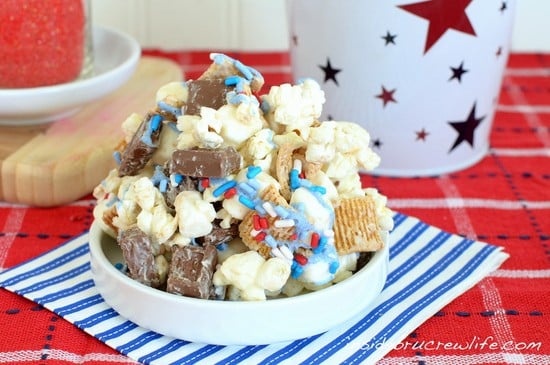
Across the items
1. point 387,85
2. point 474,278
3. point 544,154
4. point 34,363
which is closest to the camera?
point 34,363

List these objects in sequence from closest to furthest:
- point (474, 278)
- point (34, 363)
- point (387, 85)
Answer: point (34, 363)
point (474, 278)
point (387, 85)

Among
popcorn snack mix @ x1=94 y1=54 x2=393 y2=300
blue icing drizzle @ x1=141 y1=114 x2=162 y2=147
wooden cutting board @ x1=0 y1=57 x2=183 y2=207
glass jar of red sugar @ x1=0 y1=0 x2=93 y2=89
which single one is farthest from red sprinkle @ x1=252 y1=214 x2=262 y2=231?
glass jar of red sugar @ x1=0 y1=0 x2=93 y2=89

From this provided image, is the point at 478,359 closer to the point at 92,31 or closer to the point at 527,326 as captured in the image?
A: the point at 527,326

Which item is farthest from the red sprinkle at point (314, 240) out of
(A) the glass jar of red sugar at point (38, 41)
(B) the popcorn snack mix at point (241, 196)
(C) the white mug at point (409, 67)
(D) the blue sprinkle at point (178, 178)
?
(A) the glass jar of red sugar at point (38, 41)

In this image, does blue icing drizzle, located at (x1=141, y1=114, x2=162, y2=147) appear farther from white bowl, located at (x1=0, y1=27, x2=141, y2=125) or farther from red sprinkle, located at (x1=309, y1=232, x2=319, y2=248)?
white bowl, located at (x1=0, y1=27, x2=141, y2=125)

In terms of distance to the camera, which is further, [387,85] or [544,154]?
[544,154]

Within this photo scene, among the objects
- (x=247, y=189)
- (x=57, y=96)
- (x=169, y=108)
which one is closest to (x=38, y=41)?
(x=57, y=96)

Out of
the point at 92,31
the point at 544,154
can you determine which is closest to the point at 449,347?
the point at 544,154

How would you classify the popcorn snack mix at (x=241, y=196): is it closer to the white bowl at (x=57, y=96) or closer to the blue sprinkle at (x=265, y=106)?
the blue sprinkle at (x=265, y=106)
